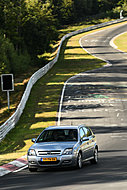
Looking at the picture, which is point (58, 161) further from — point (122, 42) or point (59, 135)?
point (122, 42)

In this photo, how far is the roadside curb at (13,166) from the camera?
624 inches

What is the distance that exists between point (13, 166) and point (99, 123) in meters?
16.0

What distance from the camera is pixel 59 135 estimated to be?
640 inches

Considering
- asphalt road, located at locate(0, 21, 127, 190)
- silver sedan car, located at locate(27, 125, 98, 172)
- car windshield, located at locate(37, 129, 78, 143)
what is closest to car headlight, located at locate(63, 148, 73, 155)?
silver sedan car, located at locate(27, 125, 98, 172)

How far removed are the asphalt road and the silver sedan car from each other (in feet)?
1.12

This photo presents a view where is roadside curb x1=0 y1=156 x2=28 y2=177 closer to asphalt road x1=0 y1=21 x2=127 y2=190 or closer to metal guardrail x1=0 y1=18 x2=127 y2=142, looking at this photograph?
asphalt road x1=0 y1=21 x2=127 y2=190

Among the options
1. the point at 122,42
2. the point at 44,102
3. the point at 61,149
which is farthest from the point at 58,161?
the point at 122,42

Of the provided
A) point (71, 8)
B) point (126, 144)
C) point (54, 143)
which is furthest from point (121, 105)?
point (71, 8)

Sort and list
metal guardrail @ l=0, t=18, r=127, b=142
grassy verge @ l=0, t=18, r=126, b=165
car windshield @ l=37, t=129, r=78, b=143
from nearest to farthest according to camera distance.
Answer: car windshield @ l=37, t=129, r=78, b=143 → grassy verge @ l=0, t=18, r=126, b=165 → metal guardrail @ l=0, t=18, r=127, b=142

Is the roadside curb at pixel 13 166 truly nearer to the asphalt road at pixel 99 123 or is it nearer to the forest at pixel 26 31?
the asphalt road at pixel 99 123

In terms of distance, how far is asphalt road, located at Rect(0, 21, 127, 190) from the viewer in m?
12.4

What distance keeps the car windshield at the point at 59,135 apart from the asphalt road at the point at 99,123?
1178 millimetres

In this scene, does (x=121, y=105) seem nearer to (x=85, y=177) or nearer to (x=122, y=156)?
(x=122, y=156)

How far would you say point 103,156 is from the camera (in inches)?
746
